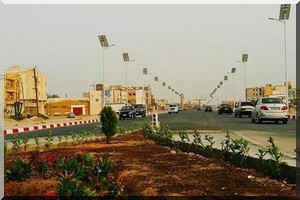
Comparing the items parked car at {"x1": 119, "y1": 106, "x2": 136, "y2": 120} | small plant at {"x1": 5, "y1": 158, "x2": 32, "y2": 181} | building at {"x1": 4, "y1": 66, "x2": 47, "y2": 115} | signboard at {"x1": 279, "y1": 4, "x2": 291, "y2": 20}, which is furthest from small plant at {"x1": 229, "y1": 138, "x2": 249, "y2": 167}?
building at {"x1": 4, "y1": 66, "x2": 47, "y2": 115}

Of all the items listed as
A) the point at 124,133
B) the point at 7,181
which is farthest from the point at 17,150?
the point at 124,133

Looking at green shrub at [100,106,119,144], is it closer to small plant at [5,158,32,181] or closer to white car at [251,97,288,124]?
small plant at [5,158,32,181]

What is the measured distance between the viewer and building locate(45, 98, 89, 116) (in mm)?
111750

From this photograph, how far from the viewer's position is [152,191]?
481cm

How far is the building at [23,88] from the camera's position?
67.5 meters

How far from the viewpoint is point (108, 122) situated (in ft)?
40.1

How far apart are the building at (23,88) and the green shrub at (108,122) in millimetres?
52452

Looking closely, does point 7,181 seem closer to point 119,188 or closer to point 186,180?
point 119,188

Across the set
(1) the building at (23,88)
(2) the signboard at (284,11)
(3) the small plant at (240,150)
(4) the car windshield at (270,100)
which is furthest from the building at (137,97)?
(3) the small plant at (240,150)

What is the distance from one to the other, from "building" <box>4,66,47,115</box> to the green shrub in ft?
172

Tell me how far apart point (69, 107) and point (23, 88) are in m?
40.5

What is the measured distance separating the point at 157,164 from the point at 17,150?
507cm

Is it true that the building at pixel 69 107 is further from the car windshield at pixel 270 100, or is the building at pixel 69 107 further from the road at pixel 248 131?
the car windshield at pixel 270 100

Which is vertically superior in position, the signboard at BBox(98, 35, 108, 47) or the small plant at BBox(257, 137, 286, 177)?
the signboard at BBox(98, 35, 108, 47)
